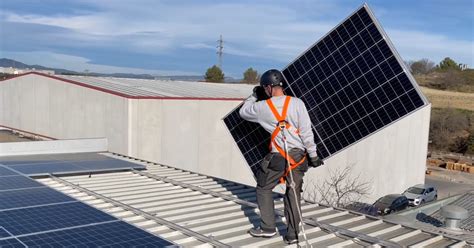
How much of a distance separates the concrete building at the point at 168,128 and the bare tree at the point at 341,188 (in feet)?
0.88

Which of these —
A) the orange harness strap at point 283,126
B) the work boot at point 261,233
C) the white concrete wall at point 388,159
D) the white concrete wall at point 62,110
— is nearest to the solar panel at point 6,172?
the work boot at point 261,233

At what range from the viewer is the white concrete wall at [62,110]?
22188 millimetres

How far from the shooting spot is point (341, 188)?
25750 millimetres

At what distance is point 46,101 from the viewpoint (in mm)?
26812

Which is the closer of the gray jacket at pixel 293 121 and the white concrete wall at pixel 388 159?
the gray jacket at pixel 293 121

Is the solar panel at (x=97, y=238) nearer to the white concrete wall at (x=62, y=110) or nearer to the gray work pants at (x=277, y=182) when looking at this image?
the gray work pants at (x=277, y=182)

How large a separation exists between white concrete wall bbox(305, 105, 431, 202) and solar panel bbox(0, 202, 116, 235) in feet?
64.5

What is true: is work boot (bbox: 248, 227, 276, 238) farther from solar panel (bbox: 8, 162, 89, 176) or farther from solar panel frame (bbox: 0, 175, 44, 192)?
solar panel (bbox: 8, 162, 89, 176)

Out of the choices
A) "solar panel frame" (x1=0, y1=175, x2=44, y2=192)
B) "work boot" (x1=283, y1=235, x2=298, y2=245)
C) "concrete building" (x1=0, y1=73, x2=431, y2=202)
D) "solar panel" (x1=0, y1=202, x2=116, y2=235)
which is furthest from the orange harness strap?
"concrete building" (x1=0, y1=73, x2=431, y2=202)

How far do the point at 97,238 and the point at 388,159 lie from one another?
25.4m

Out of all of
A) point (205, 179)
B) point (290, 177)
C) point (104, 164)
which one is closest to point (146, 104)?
point (104, 164)

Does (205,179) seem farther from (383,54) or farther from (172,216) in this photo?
(383,54)

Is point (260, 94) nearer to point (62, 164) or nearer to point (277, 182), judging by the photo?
point (277, 182)

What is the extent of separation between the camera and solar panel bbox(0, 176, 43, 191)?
27.7 feet
